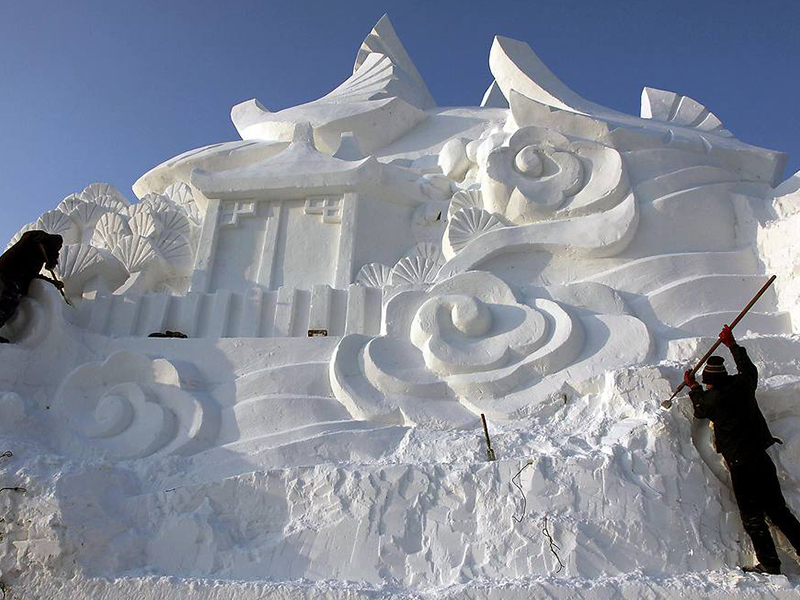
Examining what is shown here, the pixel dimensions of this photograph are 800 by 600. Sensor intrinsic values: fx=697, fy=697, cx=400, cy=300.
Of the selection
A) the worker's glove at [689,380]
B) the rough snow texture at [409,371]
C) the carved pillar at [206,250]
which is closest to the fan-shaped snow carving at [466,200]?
the rough snow texture at [409,371]

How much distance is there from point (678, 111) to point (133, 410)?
20.7 feet

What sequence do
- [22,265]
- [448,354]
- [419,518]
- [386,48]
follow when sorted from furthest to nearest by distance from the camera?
[386,48]
[22,265]
[448,354]
[419,518]

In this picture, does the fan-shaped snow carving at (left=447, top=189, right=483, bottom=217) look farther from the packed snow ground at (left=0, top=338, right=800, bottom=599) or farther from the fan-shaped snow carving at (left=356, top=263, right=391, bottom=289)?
the packed snow ground at (left=0, top=338, right=800, bottom=599)

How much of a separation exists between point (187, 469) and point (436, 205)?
3.52 meters

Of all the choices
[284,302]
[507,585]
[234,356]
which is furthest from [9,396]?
[507,585]

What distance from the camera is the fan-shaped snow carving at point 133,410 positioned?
4.49 m

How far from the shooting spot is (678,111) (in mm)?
7602

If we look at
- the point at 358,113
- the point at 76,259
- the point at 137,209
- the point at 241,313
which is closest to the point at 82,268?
the point at 76,259

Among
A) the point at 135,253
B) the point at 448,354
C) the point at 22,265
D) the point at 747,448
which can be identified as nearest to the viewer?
the point at 747,448

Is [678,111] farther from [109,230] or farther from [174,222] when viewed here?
[109,230]

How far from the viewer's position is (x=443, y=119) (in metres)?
8.84

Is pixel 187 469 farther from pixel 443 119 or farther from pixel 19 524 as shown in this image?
pixel 443 119

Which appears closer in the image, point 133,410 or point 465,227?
point 133,410

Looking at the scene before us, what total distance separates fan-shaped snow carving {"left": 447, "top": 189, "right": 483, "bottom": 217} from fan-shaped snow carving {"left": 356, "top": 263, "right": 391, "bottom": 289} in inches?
33.1
